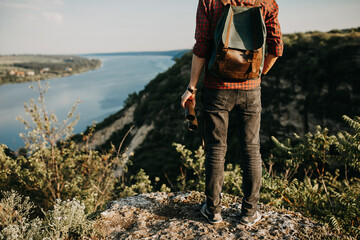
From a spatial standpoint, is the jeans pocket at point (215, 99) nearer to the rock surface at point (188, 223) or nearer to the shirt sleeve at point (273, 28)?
the shirt sleeve at point (273, 28)

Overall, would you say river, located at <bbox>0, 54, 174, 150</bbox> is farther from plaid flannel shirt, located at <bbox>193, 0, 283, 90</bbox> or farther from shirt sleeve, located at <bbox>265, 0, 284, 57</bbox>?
shirt sleeve, located at <bbox>265, 0, 284, 57</bbox>

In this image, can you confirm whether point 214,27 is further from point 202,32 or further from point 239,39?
point 239,39

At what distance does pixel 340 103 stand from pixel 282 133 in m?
4.02

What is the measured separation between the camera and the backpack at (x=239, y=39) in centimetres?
156

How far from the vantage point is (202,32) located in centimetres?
173

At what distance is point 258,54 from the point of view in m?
1.64

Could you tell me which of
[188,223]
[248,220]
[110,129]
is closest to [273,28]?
[248,220]

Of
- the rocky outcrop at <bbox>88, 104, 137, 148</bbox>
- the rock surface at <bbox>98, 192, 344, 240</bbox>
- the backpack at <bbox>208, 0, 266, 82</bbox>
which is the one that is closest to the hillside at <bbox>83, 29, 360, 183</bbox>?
the rocky outcrop at <bbox>88, 104, 137, 148</bbox>

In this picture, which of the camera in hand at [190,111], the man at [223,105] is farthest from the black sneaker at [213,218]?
the camera in hand at [190,111]

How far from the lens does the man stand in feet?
5.67

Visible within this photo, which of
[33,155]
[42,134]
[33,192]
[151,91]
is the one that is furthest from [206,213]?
[151,91]

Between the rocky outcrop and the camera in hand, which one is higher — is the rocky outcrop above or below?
below

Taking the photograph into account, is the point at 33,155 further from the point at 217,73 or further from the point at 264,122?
the point at 264,122

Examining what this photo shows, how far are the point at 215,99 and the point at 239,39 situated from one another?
49 centimetres
